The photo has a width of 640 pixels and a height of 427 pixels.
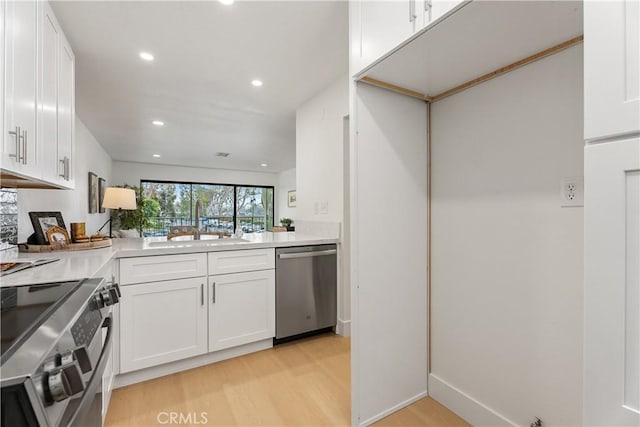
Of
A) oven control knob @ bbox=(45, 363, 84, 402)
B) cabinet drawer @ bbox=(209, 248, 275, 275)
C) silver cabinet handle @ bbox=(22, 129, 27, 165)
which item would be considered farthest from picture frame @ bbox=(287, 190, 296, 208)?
oven control knob @ bbox=(45, 363, 84, 402)

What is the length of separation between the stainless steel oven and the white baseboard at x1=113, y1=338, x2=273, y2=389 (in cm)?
115

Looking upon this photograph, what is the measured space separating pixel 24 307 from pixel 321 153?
8.65 ft

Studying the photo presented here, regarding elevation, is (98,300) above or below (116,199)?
below

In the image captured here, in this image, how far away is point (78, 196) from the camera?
394 centimetres

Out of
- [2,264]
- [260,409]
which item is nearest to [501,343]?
[260,409]

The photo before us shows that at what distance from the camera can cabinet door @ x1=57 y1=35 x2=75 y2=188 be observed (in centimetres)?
185

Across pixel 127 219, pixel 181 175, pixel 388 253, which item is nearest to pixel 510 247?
pixel 388 253

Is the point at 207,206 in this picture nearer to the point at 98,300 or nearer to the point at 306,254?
the point at 306,254

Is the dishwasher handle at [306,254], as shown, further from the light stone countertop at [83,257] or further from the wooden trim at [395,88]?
the wooden trim at [395,88]

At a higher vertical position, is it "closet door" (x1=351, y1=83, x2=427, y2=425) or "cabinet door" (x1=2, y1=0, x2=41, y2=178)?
"cabinet door" (x1=2, y1=0, x2=41, y2=178)

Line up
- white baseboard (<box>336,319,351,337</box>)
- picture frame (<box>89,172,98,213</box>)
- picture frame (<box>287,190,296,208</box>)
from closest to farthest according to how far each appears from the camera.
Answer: white baseboard (<box>336,319,351,337</box>) < picture frame (<box>89,172,98,213</box>) < picture frame (<box>287,190,296,208</box>)

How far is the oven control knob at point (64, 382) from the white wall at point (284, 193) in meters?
7.50

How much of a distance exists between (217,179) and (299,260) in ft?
20.0

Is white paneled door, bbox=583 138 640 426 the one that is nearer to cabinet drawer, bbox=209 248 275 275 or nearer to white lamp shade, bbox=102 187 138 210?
cabinet drawer, bbox=209 248 275 275
